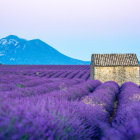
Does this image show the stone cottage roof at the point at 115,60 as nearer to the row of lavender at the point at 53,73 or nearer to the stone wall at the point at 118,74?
the stone wall at the point at 118,74

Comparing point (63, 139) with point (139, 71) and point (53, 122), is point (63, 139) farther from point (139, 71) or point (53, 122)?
point (139, 71)

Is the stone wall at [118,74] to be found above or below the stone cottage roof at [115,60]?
below

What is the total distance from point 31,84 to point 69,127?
8.99 m

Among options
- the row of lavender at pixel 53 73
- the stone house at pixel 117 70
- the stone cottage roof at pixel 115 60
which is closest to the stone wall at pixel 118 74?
the stone house at pixel 117 70

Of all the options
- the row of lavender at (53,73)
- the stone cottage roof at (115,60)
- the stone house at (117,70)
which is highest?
the stone cottage roof at (115,60)

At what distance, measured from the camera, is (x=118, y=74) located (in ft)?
62.6

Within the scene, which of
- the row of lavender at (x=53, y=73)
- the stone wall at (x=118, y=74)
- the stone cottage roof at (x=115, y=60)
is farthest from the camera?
the row of lavender at (x=53, y=73)

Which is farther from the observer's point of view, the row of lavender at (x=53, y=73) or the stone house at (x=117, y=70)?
the row of lavender at (x=53, y=73)

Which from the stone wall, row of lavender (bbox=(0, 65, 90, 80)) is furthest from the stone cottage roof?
row of lavender (bbox=(0, 65, 90, 80))

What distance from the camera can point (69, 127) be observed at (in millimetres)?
2107

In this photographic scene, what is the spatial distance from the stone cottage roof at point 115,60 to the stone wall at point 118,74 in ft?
1.21

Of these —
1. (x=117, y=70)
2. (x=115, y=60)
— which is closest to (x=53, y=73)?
(x=115, y=60)

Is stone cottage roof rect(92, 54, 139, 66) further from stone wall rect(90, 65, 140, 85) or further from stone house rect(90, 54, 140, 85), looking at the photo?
stone wall rect(90, 65, 140, 85)

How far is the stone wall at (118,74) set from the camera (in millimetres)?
18750
